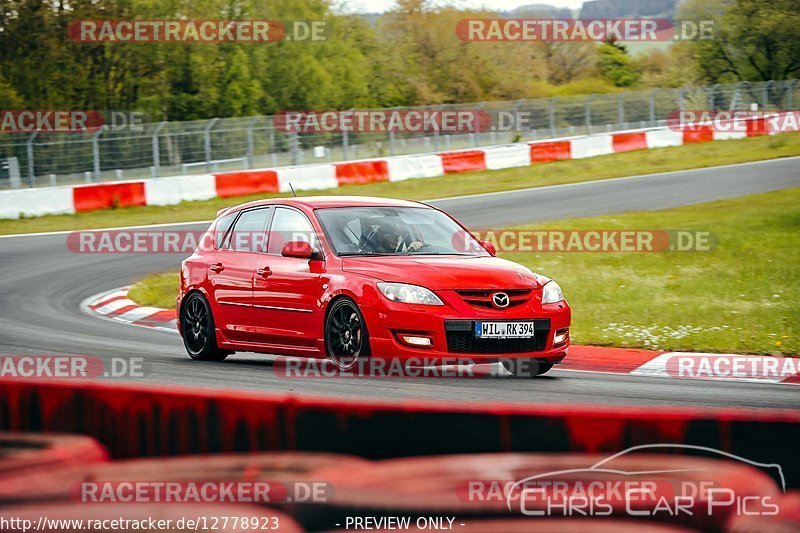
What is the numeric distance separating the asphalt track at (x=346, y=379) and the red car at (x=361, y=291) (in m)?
0.28

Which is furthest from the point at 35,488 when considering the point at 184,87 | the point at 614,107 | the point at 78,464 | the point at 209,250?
the point at 184,87

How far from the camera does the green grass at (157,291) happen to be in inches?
604

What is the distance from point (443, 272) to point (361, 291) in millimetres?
644

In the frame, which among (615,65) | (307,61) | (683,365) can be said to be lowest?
(683,365)

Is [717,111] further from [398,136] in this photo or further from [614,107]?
[398,136]

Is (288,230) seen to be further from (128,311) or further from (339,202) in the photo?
(128,311)

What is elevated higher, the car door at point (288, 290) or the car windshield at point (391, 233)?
the car windshield at point (391, 233)

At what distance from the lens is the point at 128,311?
14.8m

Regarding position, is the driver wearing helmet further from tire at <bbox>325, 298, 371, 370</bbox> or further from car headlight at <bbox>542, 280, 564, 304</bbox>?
car headlight at <bbox>542, 280, 564, 304</bbox>

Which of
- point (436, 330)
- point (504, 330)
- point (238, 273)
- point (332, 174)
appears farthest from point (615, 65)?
point (436, 330)

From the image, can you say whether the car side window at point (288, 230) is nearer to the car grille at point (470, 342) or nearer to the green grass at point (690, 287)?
the car grille at point (470, 342)

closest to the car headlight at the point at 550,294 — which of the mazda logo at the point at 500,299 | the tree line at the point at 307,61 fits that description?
the mazda logo at the point at 500,299

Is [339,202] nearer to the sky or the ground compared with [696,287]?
nearer to the sky

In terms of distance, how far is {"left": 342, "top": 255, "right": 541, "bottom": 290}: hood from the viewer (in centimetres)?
883
